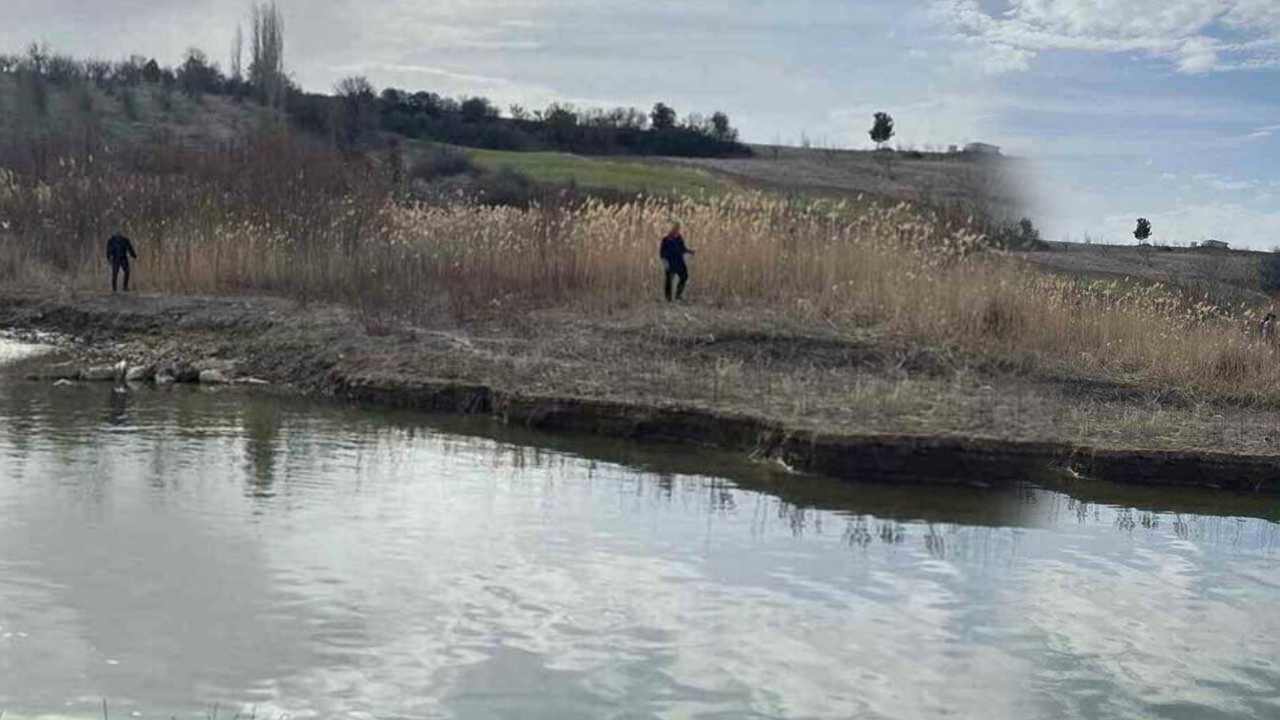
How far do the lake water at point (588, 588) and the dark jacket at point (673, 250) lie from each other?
7.74 metres

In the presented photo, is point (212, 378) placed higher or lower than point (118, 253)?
lower

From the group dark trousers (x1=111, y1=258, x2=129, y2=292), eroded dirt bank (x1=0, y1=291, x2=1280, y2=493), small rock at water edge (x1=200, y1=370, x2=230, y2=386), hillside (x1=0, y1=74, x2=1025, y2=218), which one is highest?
hillside (x1=0, y1=74, x2=1025, y2=218)

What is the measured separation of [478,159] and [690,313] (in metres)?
36.9

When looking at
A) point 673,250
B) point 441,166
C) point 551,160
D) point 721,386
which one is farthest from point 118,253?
point 551,160

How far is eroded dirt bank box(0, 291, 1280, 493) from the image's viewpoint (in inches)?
458

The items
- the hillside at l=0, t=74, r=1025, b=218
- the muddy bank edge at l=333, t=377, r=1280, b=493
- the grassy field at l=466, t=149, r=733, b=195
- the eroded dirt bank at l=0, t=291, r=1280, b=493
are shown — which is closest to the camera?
the muddy bank edge at l=333, t=377, r=1280, b=493

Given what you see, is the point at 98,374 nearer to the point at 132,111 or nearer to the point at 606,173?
the point at 606,173

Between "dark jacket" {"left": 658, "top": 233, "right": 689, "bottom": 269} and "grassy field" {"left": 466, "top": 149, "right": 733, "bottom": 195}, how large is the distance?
22972 millimetres

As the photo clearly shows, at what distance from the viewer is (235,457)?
1083cm

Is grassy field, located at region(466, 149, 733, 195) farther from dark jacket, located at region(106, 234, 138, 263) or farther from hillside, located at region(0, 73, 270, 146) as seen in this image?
dark jacket, located at region(106, 234, 138, 263)

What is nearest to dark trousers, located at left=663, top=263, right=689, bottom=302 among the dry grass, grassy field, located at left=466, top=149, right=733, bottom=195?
the dry grass

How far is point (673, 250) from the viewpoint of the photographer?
19.2 m

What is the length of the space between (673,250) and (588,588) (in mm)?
12114

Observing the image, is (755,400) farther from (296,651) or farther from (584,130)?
(584,130)
